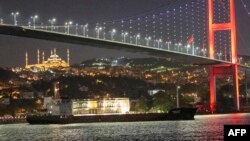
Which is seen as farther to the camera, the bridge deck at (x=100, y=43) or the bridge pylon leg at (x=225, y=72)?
the bridge pylon leg at (x=225, y=72)

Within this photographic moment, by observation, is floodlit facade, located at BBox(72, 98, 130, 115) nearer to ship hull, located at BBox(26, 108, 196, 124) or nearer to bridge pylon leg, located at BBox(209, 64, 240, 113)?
ship hull, located at BBox(26, 108, 196, 124)

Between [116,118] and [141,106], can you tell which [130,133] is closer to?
[116,118]

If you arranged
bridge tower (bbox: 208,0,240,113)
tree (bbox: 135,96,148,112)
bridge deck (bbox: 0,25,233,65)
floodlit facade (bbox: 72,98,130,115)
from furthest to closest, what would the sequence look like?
tree (bbox: 135,96,148,112) → floodlit facade (bbox: 72,98,130,115) → bridge tower (bbox: 208,0,240,113) → bridge deck (bbox: 0,25,233,65)

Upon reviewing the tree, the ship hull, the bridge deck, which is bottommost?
the ship hull

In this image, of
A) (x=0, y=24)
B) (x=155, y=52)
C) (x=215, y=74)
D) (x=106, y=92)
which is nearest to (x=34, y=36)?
(x=0, y=24)

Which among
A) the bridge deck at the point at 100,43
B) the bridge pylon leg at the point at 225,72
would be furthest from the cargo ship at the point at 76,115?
the bridge deck at the point at 100,43

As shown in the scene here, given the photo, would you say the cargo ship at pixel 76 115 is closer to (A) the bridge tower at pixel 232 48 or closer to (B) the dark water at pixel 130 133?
(A) the bridge tower at pixel 232 48

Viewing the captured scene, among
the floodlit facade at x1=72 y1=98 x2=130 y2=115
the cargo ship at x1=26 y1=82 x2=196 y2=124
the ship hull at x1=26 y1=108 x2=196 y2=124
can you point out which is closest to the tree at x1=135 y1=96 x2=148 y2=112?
the floodlit facade at x1=72 y1=98 x2=130 y2=115

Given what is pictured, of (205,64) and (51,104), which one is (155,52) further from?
(51,104)

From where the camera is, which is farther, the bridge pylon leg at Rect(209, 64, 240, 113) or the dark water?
the bridge pylon leg at Rect(209, 64, 240, 113)
